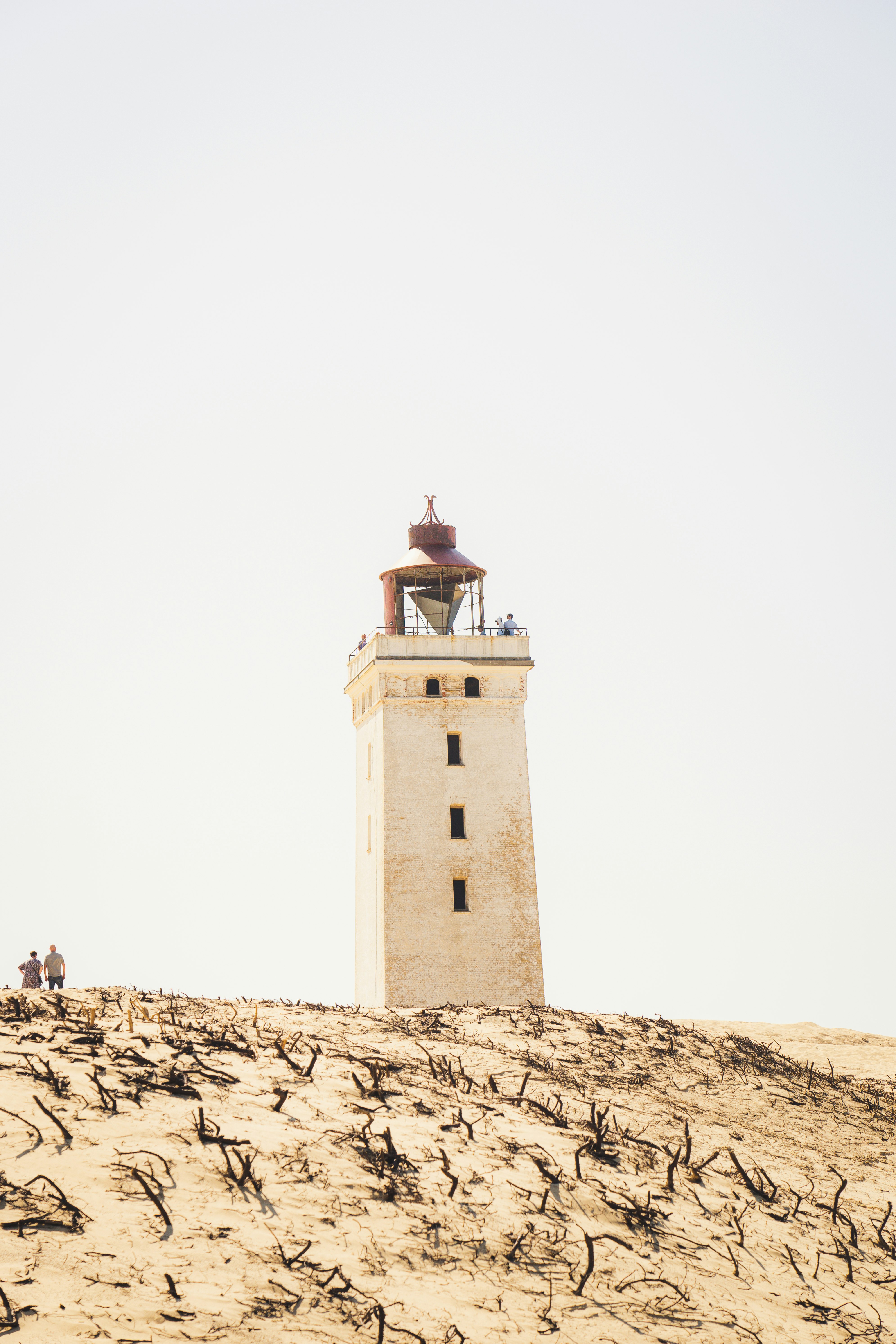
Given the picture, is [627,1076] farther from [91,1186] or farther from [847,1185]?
[91,1186]

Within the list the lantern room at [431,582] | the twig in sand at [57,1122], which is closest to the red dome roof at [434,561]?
the lantern room at [431,582]

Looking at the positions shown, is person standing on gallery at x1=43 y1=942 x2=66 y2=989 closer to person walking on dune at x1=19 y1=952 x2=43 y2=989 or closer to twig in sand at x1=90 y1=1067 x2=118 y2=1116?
person walking on dune at x1=19 y1=952 x2=43 y2=989

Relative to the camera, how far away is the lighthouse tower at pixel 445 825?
1142 inches

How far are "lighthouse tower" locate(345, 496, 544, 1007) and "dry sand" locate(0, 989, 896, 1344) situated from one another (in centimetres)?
1243

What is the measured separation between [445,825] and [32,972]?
34.0 ft

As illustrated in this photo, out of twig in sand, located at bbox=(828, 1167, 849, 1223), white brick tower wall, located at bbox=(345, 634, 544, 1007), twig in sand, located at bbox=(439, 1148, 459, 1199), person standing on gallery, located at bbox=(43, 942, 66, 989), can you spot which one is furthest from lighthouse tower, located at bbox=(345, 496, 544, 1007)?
twig in sand, located at bbox=(439, 1148, 459, 1199)

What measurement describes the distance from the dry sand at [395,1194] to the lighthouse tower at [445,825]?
12.4m

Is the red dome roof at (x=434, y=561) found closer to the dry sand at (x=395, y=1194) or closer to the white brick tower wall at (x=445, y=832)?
the white brick tower wall at (x=445, y=832)

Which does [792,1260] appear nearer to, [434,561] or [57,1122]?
[57,1122]

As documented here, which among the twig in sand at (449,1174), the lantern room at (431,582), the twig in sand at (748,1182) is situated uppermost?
the lantern room at (431,582)

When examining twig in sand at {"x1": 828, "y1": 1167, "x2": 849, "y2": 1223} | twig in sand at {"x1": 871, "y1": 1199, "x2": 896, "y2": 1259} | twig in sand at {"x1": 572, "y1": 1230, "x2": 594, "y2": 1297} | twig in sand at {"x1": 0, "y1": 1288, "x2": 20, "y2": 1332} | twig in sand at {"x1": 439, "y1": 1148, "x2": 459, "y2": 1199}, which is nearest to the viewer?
twig in sand at {"x1": 0, "y1": 1288, "x2": 20, "y2": 1332}

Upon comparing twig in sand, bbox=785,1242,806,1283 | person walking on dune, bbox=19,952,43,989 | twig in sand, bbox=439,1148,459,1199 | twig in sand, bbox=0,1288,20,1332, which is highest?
person walking on dune, bbox=19,952,43,989

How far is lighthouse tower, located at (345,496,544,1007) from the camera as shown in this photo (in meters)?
29.0

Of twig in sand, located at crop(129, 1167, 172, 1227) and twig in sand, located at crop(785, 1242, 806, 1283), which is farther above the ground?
twig in sand, located at crop(129, 1167, 172, 1227)
